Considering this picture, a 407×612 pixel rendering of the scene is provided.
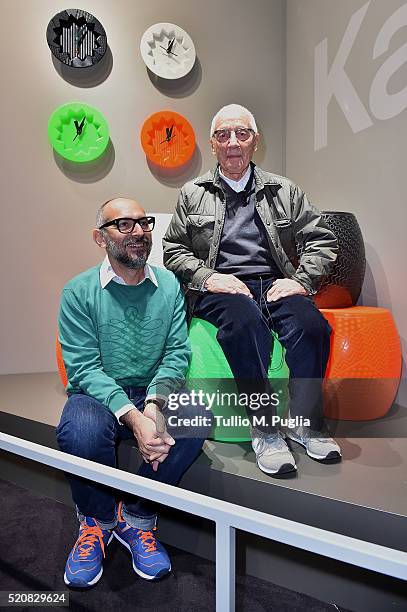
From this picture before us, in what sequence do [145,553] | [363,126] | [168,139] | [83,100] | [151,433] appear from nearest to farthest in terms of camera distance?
[151,433] < [145,553] < [363,126] < [83,100] < [168,139]

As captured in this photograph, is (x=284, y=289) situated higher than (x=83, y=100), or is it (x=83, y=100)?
(x=83, y=100)

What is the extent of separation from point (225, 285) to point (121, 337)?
0.39 meters

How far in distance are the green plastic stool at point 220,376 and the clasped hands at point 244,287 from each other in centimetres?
14


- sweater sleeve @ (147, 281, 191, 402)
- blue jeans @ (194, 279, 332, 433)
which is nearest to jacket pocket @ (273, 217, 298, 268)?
blue jeans @ (194, 279, 332, 433)

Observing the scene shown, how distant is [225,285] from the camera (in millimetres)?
1669

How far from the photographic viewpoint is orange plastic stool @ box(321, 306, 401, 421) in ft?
6.23

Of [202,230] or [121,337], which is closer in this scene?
[121,337]

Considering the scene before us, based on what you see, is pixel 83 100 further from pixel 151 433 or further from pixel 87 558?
pixel 87 558

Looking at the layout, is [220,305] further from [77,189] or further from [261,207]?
[77,189]

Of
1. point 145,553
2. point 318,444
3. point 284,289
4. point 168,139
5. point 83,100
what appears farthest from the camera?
point 168,139

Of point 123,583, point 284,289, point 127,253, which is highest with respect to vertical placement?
point 127,253

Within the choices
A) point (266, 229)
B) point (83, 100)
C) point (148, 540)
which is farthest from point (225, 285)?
point (83, 100)

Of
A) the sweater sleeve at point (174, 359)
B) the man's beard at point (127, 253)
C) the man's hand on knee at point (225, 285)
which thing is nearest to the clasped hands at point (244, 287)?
the man's hand on knee at point (225, 285)

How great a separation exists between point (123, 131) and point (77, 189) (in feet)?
1.52
